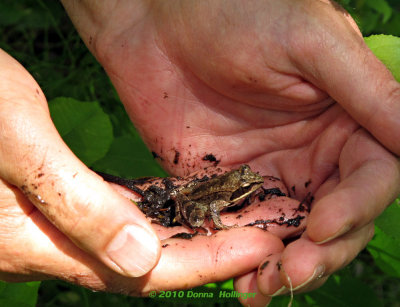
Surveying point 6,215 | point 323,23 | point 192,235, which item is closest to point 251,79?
point 323,23

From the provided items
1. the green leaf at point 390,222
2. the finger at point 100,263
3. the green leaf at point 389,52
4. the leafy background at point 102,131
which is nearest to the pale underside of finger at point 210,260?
the finger at point 100,263

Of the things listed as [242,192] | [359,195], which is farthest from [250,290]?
[242,192]

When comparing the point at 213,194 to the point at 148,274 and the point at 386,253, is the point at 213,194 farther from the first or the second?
the point at 386,253

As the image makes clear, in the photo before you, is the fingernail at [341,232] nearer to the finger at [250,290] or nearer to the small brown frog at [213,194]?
the finger at [250,290]

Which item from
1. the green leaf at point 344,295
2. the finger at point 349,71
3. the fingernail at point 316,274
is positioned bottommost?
the green leaf at point 344,295

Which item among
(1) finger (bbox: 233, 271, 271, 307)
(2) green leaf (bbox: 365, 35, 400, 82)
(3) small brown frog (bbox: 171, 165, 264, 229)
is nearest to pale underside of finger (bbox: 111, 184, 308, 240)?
(3) small brown frog (bbox: 171, 165, 264, 229)

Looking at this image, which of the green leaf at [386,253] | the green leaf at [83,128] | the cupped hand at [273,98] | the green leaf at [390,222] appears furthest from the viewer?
the green leaf at [83,128]

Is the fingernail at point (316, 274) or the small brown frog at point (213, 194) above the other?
the fingernail at point (316, 274)

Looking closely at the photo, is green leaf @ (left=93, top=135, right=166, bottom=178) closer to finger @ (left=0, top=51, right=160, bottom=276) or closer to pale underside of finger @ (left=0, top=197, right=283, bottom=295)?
pale underside of finger @ (left=0, top=197, right=283, bottom=295)
